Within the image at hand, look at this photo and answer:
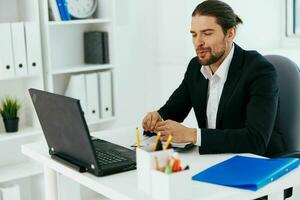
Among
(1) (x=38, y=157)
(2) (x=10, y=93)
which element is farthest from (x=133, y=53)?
(1) (x=38, y=157)

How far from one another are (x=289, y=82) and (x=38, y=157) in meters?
1.11

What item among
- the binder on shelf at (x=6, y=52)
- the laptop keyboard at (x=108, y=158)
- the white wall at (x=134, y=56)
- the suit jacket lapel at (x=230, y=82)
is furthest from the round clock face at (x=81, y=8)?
the laptop keyboard at (x=108, y=158)

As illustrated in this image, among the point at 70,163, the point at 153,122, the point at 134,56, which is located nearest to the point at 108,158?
the point at 70,163

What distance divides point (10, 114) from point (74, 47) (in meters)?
0.69

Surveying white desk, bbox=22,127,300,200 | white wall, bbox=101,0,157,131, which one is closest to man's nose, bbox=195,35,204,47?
white desk, bbox=22,127,300,200

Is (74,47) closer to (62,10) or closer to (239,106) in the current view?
(62,10)

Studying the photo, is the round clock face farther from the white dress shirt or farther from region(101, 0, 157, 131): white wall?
the white dress shirt

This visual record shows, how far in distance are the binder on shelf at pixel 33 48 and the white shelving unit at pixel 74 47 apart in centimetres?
14

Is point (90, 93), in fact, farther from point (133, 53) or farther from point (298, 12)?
point (298, 12)

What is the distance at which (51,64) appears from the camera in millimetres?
3248

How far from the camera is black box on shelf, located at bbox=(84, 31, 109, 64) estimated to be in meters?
3.39

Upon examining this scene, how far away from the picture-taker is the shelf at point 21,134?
118 inches

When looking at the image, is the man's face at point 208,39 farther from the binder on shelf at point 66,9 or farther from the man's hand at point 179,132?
the binder on shelf at point 66,9

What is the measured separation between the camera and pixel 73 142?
1657 mm
